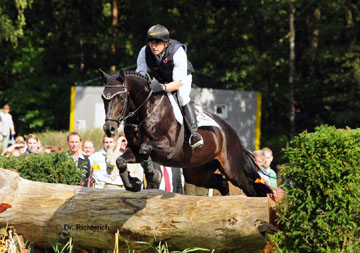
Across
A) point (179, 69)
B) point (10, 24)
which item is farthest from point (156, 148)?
point (10, 24)

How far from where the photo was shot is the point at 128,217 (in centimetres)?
662

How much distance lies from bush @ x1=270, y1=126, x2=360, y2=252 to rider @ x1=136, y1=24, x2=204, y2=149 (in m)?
2.20

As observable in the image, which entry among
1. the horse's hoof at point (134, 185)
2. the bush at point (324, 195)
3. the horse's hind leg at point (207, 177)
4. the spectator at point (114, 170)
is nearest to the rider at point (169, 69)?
the horse's hind leg at point (207, 177)

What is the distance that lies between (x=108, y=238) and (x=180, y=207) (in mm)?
852

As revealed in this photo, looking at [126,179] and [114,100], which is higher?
[114,100]

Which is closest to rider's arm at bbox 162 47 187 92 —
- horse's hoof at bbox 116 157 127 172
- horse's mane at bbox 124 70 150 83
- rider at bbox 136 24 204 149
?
rider at bbox 136 24 204 149

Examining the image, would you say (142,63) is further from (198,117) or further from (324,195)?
(324,195)

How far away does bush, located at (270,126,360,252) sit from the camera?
529 centimetres

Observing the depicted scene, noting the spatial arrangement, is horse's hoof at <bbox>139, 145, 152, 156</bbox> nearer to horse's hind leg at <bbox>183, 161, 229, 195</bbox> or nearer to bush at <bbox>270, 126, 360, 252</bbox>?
horse's hind leg at <bbox>183, 161, 229, 195</bbox>

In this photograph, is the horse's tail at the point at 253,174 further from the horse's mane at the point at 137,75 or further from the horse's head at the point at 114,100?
the horse's head at the point at 114,100

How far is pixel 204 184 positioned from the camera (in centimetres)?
852

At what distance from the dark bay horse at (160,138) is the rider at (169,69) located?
5.7 inches

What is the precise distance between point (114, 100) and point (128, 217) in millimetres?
1242

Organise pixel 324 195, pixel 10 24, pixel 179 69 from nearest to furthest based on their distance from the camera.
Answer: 1. pixel 324 195
2. pixel 179 69
3. pixel 10 24
